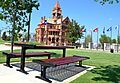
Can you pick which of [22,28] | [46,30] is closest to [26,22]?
[22,28]

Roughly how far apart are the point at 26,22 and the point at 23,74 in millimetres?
10787

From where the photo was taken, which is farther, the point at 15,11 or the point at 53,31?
the point at 53,31

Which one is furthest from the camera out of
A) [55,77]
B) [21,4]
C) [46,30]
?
[46,30]

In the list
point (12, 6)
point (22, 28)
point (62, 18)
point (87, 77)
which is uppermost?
point (62, 18)

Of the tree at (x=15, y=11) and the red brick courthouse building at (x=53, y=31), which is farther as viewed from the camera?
the red brick courthouse building at (x=53, y=31)

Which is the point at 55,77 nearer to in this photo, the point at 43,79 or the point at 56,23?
the point at 43,79

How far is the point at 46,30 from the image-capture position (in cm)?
9219

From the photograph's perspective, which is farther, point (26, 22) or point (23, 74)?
point (26, 22)

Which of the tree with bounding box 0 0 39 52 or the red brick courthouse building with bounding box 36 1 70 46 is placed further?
the red brick courthouse building with bounding box 36 1 70 46

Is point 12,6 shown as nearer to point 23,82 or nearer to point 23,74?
point 23,74

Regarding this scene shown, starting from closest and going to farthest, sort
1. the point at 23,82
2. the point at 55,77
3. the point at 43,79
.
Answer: the point at 23,82
the point at 43,79
the point at 55,77

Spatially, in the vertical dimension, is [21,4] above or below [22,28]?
above

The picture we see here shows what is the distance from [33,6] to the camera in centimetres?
1941

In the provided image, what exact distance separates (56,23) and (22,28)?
245 feet
